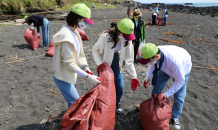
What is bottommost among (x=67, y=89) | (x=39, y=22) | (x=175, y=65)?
(x=67, y=89)

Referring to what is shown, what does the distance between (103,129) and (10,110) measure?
6.66ft

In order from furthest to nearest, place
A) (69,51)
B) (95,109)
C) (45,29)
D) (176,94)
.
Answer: (45,29)
(176,94)
(95,109)
(69,51)

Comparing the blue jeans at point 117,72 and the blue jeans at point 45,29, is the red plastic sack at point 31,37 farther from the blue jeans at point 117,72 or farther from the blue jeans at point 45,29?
the blue jeans at point 117,72

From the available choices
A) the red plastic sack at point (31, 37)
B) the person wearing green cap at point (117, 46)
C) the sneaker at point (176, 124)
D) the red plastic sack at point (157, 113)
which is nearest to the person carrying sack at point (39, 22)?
the red plastic sack at point (31, 37)

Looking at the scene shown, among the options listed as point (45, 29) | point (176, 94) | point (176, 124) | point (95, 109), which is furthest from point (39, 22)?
point (176, 124)

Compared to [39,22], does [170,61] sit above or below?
below

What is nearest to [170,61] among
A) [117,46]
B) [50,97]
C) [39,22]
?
[117,46]

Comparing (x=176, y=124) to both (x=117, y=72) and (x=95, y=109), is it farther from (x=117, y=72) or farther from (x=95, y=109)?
(x=95, y=109)

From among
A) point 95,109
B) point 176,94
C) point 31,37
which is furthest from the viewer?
point 31,37

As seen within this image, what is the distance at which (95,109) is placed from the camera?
1.75 metres

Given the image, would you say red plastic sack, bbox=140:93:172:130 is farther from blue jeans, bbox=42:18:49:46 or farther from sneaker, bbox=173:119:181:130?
blue jeans, bbox=42:18:49:46

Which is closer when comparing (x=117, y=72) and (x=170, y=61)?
(x=170, y=61)

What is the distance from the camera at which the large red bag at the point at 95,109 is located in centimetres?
154

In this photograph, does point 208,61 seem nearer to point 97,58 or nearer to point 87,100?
point 97,58
